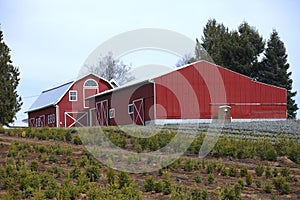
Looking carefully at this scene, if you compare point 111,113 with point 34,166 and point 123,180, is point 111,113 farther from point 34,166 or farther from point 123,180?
point 123,180

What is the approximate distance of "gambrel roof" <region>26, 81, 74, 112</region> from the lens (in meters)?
43.5

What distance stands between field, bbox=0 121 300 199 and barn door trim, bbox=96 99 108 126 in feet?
61.4

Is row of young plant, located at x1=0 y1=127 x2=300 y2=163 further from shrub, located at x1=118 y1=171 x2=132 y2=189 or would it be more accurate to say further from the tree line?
the tree line

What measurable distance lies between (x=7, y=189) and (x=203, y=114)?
2327 centimetres

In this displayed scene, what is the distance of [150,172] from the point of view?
12.8m

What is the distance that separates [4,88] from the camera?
37.5m

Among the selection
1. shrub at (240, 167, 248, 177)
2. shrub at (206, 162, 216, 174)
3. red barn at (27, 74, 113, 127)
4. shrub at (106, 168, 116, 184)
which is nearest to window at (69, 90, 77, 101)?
red barn at (27, 74, 113, 127)

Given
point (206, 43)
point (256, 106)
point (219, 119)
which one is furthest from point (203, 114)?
point (206, 43)

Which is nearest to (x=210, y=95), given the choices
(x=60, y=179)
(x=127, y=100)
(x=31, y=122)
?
(x=127, y=100)

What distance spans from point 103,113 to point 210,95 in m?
8.70

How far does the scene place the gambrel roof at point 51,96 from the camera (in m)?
43.5

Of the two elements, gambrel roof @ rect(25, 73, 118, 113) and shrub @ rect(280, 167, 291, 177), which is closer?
shrub @ rect(280, 167, 291, 177)

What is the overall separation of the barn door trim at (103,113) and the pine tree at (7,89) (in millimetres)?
5837

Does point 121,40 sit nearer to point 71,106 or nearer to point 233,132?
point 233,132
